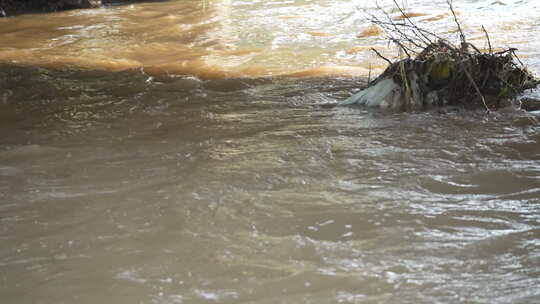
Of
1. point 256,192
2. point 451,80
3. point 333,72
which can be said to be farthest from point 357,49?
point 256,192

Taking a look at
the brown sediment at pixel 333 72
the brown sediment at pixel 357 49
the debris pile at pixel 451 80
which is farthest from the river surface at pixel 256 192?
the brown sediment at pixel 357 49

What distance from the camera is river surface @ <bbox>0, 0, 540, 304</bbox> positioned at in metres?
2.46

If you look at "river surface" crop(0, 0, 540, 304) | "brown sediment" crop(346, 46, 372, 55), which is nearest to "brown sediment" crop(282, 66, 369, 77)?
"river surface" crop(0, 0, 540, 304)

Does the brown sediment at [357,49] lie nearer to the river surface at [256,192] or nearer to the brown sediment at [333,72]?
the river surface at [256,192]

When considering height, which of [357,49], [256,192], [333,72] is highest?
[357,49]

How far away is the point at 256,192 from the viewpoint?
3.36 meters

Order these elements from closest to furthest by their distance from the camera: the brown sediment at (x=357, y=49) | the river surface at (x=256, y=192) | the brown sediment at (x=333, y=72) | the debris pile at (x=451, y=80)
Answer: the river surface at (x=256, y=192) → the debris pile at (x=451, y=80) → the brown sediment at (x=333, y=72) → the brown sediment at (x=357, y=49)

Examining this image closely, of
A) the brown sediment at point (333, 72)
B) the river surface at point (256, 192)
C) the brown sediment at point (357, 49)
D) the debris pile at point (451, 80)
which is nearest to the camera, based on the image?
the river surface at point (256, 192)

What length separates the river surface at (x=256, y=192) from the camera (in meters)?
2.46

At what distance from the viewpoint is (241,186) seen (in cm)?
345

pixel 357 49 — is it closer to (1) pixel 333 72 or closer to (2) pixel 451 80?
(1) pixel 333 72

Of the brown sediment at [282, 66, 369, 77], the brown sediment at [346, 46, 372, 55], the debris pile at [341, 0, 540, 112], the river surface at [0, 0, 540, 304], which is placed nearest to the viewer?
the river surface at [0, 0, 540, 304]

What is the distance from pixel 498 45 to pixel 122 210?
18.3 feet

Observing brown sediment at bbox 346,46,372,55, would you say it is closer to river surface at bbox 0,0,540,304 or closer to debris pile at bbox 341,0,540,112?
river surface at bbox 0,0,540,304
